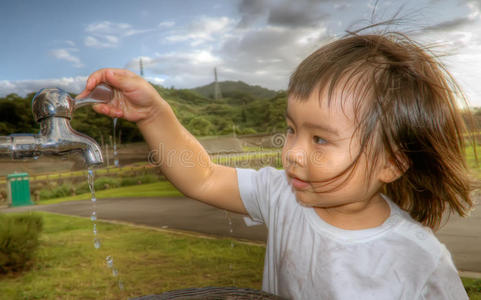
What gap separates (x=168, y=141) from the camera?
0.60 meters

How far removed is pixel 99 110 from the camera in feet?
1.76

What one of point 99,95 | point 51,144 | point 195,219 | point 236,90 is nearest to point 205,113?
point 236,90

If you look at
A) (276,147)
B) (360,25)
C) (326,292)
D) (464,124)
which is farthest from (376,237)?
(276,147)

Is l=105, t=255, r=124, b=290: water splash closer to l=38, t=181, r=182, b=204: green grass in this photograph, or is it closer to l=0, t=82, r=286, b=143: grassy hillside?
l=0, t=82, r=286, b=143: grassy hillside

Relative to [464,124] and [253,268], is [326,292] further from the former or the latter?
[253,268]

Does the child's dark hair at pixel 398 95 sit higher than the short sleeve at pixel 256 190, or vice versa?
the child's dark hair at pixel 398 95

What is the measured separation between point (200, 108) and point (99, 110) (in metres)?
1.82

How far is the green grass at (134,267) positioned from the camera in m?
1.79

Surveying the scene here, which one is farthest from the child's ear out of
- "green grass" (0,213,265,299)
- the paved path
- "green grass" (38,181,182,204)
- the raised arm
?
"green grass" (38,181,182,204)

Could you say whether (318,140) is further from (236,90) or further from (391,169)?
(236,90)

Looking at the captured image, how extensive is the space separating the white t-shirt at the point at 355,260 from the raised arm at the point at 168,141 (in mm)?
128

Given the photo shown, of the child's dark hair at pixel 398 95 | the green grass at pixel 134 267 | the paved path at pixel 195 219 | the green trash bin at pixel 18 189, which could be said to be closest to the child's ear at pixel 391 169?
the child's dark hair at pixel 398 95

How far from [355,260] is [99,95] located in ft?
1.73

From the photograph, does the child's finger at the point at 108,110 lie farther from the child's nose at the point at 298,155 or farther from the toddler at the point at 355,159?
the child's nose at the point at 298,155
